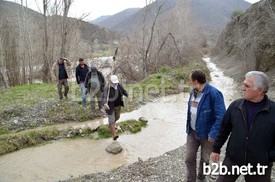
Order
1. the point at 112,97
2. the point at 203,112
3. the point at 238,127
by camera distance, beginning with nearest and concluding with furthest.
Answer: the point at 238,127 < the point at 203,112 < the point at 112,97

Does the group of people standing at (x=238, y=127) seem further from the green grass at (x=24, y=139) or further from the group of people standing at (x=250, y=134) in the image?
the green grass at (x=24, y=139)

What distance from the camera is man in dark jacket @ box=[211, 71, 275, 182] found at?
3.36 metres

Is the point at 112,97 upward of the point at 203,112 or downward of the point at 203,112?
downward

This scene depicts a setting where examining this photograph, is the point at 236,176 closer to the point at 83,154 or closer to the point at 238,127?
the point at 238,127

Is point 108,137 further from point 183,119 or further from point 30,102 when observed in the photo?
point 30,102

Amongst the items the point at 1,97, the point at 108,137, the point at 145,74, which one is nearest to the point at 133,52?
the point at 145,74

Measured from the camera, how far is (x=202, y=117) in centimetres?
471

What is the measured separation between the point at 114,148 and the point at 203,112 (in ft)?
16.0

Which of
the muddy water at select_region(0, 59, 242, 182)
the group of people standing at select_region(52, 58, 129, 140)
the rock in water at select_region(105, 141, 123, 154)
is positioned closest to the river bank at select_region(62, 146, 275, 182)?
the muddy water at select_region(0, 59, 242, 182)

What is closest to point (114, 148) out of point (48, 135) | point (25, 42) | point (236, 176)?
point (48, 135)

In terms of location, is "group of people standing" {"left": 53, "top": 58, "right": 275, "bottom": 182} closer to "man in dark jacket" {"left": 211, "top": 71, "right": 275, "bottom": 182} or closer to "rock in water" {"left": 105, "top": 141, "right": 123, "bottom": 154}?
"man in dark jacket" {"left": 211, "top": 71, "right": 275, "bottom": 182}

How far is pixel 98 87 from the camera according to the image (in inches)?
448

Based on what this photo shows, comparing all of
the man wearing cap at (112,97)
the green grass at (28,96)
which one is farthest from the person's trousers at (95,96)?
the green grass at (28,96)

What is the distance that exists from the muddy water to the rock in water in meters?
0.14
